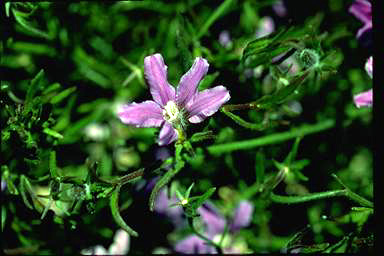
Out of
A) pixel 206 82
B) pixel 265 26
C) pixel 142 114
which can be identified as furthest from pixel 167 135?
pixel 265 26

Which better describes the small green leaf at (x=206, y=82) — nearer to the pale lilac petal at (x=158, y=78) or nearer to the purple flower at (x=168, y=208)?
the pale lilac petal at (x=158, y=78)

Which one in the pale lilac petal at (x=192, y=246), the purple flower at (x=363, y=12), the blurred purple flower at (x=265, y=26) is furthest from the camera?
the blurred purple flower at (x=265, y=26)

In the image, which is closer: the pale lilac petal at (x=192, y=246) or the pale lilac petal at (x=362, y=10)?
the pale lilac petal at (x=362, y=10)

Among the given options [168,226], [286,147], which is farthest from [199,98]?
[168,226]

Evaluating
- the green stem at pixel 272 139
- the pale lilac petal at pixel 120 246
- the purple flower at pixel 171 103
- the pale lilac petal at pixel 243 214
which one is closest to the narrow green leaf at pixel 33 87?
the purple flower at pixel 171 103

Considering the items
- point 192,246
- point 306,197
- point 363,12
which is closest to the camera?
point 306,197

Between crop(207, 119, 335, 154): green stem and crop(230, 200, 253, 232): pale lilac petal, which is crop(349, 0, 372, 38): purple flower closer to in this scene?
crop(207, 119, 335, 154): green stem

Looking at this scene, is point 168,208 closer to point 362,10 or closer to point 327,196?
point 327,196
